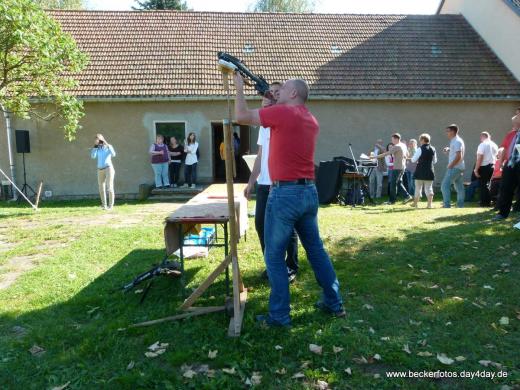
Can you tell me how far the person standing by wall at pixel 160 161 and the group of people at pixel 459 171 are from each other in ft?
22.4

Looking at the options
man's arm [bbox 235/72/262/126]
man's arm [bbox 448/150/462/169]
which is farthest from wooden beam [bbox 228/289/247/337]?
man's arm [bbox 448/150/462/169]

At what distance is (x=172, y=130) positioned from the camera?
15727 mm

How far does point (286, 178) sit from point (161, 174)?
1199 cm

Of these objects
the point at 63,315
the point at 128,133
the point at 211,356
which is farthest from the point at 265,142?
the point at 128,133

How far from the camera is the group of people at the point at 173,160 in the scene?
14.8 m

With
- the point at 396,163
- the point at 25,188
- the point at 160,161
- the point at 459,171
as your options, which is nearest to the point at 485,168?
the point at 459,171

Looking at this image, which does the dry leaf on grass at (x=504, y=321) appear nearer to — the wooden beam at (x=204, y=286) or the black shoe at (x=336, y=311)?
the black shoe at (x=336, y=311)

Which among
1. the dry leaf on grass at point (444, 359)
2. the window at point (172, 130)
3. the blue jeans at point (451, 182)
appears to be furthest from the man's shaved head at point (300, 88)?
the window at point (172, 130)

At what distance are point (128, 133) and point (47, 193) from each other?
3.38 metres

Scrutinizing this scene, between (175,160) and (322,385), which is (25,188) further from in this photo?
(322,385)

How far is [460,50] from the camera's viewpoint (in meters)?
16.9

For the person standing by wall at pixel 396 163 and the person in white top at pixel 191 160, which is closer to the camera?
the person standing by wall at pixel 396 163

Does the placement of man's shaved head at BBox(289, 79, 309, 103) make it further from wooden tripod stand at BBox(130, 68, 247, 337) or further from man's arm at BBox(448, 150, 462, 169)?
man's arm at BBox(448, 150, 462, 169)

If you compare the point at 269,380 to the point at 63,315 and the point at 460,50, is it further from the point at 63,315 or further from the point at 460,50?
the point at 460,50
